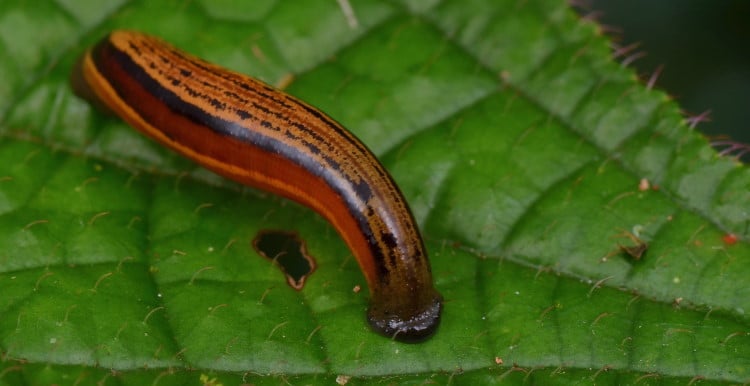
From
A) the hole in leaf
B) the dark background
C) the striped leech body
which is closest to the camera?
the striped leech body

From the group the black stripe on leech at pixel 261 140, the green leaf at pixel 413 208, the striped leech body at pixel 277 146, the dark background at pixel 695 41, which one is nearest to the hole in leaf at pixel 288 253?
the green leaf at pixel 413 208

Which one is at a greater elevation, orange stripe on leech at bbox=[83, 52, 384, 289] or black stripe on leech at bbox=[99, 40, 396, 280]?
black stripe on leech at bbox=[99, 40, 396, 280]

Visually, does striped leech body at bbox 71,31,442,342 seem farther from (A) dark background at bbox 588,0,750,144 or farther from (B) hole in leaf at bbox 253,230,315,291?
(A) dark background at bbox 588,0,750,144

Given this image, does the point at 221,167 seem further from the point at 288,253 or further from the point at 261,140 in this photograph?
the point at 288,253

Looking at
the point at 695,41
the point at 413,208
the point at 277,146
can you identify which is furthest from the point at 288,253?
the point at 695,41

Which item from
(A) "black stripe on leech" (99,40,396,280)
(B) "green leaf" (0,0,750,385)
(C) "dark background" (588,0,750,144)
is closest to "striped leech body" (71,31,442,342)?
(A) "black stripe on leech" (99,40,396,280)

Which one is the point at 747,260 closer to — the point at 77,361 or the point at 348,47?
the point at 348,47
